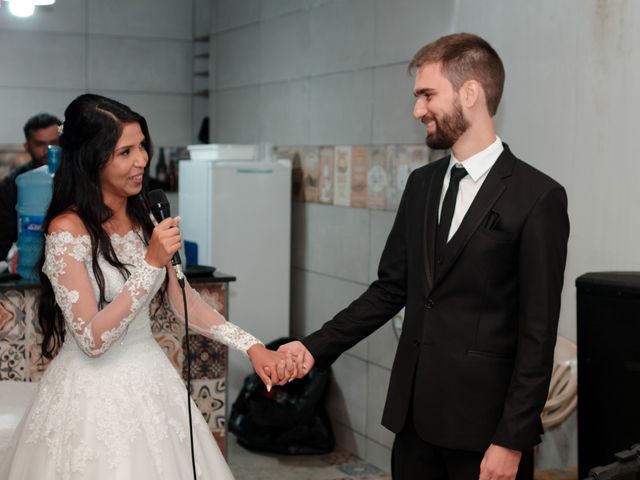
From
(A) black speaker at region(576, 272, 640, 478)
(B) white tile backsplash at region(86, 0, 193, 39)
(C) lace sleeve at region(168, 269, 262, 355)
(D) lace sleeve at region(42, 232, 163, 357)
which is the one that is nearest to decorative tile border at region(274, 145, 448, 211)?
(B) white tile backsplash at region(86, 0, 193, 39)

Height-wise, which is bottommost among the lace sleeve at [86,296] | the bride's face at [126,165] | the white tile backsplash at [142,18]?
the lace sleeve at [86,296]

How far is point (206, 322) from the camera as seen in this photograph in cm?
267

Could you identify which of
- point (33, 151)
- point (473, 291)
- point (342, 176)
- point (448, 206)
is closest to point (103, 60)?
point (33, 151)

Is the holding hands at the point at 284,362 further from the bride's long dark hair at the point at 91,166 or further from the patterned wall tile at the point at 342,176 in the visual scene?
the patterned wall tile at the point at 342,176

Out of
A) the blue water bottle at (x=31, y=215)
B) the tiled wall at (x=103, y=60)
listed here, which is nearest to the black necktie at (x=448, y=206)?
the blue water bottle at (x=31, y=215)

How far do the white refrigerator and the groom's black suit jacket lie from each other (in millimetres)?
3091

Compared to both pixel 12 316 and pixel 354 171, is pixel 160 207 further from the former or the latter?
pixel 354 171

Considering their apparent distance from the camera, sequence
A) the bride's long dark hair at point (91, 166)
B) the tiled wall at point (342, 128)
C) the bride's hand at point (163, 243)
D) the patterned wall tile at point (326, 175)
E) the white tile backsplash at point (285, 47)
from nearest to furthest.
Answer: the bride's hand at point (163, 243) → the bride's long dark hair at point (91, 166) → the tiled wall at point (342, 128) → the patterned wall tile at point (326, 175) → the white tile backsplash at point (285, 47)

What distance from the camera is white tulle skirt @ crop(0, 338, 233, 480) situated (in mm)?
2365

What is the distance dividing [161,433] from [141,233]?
537 millimetres

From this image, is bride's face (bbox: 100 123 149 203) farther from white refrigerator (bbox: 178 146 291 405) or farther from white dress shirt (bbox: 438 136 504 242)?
white refrigerator (bbox: 178 146 291 405)

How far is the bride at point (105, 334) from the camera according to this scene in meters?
2.35

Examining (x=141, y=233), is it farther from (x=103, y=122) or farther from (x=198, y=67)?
(x=198, y=67)

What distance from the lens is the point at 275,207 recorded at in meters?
5.58
